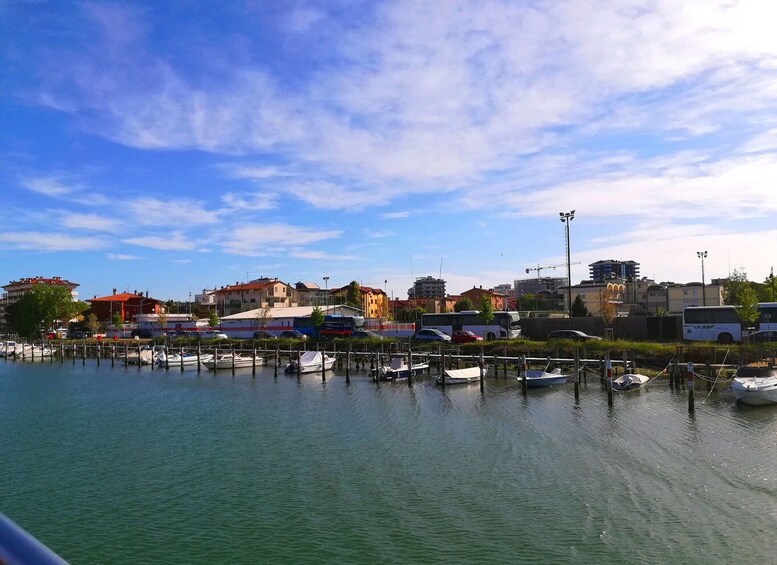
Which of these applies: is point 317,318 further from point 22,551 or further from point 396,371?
point 22,551

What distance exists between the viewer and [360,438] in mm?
27203

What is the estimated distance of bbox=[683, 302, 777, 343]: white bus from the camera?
51219mm

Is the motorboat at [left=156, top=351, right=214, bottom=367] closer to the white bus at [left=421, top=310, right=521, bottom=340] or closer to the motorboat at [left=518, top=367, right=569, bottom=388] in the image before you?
the white bus at [left=421, top=310, right=521, bottom=340]

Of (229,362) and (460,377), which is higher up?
(229,362)

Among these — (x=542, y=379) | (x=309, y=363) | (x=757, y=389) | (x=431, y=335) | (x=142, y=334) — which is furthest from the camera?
(x=142, y=334)

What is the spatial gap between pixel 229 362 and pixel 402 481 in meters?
43.6

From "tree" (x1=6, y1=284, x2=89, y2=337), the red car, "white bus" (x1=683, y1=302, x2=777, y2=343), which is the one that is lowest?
the red car

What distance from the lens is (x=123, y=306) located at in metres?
147

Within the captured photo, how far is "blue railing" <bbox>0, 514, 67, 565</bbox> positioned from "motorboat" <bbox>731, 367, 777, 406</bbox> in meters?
36.5

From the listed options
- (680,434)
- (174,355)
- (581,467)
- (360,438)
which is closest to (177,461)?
(360,438)

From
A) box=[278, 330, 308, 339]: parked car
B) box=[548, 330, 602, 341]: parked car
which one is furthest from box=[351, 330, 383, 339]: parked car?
box=[548, 330, 602, 341]: parked car

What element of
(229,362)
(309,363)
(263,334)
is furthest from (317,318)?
(309,363)

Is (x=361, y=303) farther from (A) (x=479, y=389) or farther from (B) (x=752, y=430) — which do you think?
(B) (x=752, y=430)

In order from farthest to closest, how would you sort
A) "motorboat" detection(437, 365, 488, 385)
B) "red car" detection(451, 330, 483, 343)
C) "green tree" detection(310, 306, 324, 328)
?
Result: "green tree" detection(310, 306, 324, 328) → "red car" detection(451, 330, 483, 343) → "motorboat" detection(437, 365, 488, 385)
